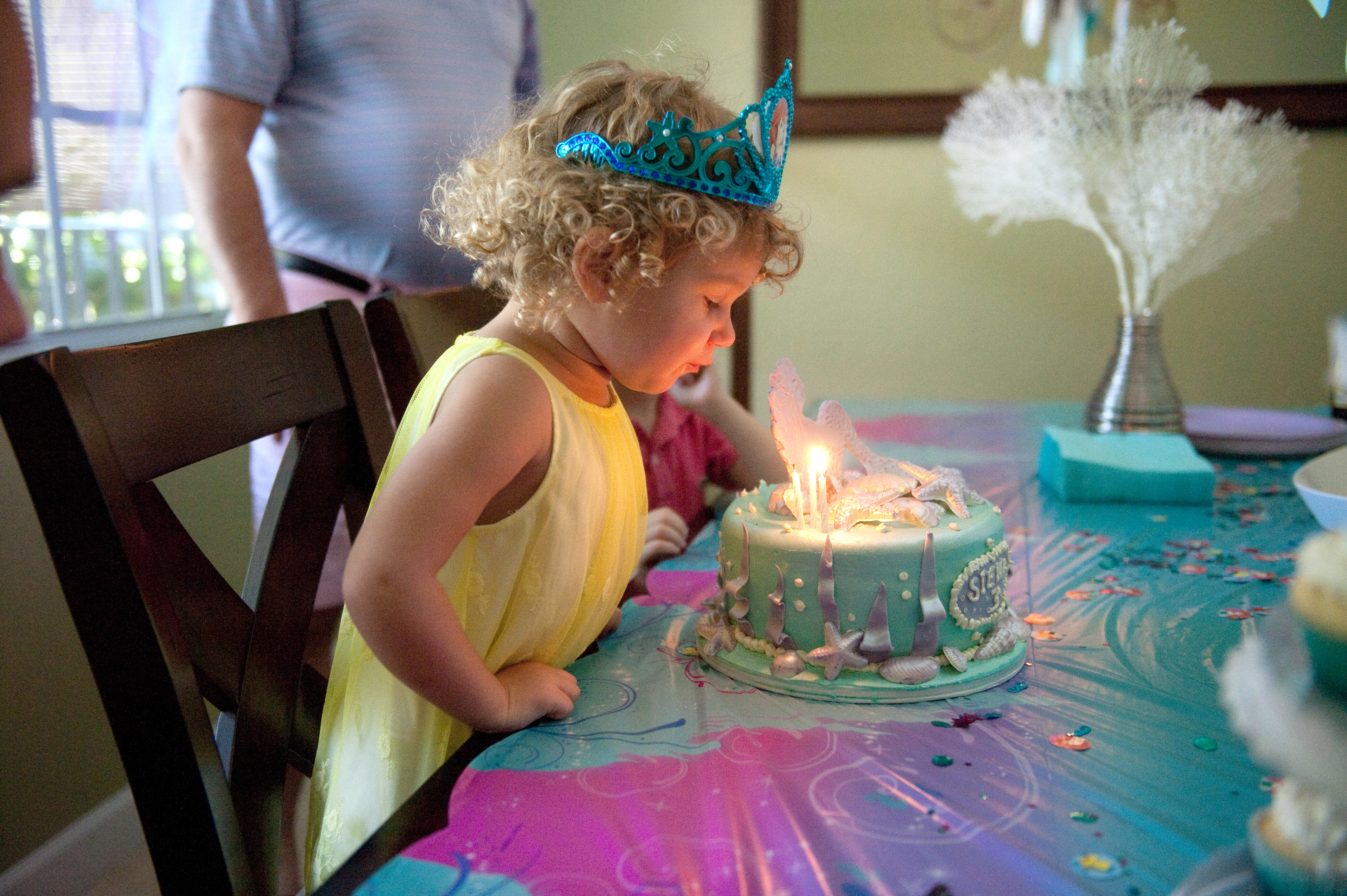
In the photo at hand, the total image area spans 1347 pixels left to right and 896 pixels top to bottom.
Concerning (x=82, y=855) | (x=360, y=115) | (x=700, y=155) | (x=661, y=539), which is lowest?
(x=82, y=855)

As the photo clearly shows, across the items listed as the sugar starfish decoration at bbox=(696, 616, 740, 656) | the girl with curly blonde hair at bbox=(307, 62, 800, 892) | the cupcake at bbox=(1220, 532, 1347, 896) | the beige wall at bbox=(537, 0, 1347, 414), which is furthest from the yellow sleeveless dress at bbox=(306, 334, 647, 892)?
the beige wall at bbox=(537, 0, 1347, 414)

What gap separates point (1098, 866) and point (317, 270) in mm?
1399

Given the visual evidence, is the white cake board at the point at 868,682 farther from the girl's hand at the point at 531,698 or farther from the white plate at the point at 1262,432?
the white plate at the point at 1262,432

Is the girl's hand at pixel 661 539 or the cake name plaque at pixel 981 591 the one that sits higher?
the cake name plaque at pixel 981 591

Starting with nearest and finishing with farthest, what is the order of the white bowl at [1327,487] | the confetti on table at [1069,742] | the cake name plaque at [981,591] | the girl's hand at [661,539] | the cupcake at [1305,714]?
the cupcake at [1305,714], the confetti on table at [1069,742], the cake name plaque at [981,591], the white bowl at [1327,487], the girl's hand at [661,539]

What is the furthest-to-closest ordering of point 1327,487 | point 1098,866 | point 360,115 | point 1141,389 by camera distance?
point 1141,389 → point 360,115 → point 1327,487 → point 1098,866

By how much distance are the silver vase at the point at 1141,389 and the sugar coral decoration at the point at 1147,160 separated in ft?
0.17

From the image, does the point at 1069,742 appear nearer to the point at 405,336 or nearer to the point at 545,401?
the point at 545,401

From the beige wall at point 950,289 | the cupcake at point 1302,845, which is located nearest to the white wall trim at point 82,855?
the cupcake at point 1302,845

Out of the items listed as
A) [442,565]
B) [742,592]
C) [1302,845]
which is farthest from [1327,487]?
[442,565]

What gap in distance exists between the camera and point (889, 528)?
0.79 m

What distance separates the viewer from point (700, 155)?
81cm

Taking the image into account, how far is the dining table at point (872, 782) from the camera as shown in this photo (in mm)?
526

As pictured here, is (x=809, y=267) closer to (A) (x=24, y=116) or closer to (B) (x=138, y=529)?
(A) (x=24, y=116)
